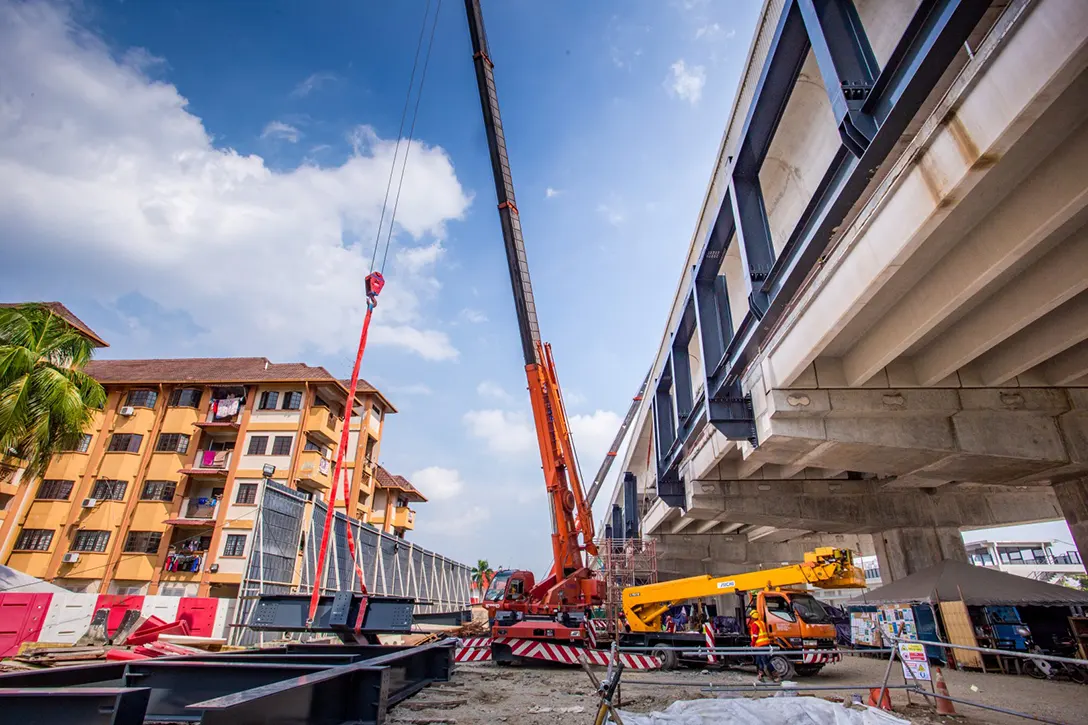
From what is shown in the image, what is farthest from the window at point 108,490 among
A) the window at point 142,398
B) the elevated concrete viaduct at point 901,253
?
the elevated concrete viaduct at point 901,253

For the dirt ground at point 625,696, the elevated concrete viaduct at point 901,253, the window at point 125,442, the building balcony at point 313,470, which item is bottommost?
the dirt ground at point 625,696

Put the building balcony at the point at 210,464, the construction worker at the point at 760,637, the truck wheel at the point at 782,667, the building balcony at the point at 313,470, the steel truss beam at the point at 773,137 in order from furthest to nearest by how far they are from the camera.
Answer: the building balcony at the point at 313,470
the building balcony at the point at 210,464
the construction worker at the point at 760,637
the truck wheel at the point at 782,667
the steel truss beam at the point at 773,137

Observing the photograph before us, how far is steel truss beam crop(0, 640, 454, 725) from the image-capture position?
3.66 metres

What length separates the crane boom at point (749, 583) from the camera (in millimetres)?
10477

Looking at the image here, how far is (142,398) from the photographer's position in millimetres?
30984

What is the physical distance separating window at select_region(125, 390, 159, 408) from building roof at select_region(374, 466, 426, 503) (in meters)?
13.6

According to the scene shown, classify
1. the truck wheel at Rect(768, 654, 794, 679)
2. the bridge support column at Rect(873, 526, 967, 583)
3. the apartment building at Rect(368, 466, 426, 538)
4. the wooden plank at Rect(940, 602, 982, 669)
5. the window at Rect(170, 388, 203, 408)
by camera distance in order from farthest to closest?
1. the apartment building at Rect(368, 466, 426, 538)
2. the window at Rect(170, 388, 203, 408)
3. the bridge support column at Rect(873, 526, 967, 583)
4. the wooden plank at Rect(940, 602, 982, 669)
5. the truck wheel at Rect(768, 654, 794, 679)

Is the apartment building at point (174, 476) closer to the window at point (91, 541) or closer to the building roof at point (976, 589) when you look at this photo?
the window at point (91, 541)

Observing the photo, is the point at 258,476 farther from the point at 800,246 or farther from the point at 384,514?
the point at 800,246

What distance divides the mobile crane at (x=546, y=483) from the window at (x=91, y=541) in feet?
73.7

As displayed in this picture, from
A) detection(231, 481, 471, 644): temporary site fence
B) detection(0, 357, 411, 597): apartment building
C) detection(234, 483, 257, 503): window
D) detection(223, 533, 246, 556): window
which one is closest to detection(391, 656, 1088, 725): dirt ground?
detection(231, 481, 471, 644): temporary site fence

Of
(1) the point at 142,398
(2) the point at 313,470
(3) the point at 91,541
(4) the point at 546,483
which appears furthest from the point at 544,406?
(1) the point at 142,398

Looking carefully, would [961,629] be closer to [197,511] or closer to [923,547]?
[923,547]

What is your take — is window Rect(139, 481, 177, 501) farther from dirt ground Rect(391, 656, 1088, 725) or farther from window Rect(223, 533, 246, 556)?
dirt ground Rect(391, 656, 1088, 725)
